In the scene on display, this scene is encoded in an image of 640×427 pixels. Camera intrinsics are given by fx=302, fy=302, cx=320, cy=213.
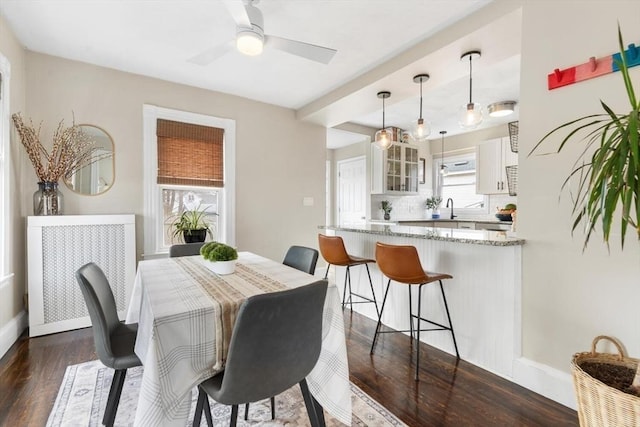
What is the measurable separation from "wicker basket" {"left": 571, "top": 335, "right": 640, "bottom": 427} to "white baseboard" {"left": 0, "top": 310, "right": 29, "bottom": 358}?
3696 millimetres

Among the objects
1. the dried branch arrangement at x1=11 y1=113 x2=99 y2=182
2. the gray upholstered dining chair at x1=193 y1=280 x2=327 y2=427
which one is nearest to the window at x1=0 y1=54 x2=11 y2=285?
the dried branch arrangement at x1=11 y1=113 x2=99 y2=182

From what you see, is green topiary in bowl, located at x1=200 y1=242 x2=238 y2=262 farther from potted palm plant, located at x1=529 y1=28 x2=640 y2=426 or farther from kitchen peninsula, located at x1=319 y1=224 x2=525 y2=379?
potted palm plant, located at x1=529 y1=28 x2=640 y2=426

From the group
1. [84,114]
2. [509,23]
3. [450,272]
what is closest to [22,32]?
[84,114]

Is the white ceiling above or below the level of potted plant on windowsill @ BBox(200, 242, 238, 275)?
above

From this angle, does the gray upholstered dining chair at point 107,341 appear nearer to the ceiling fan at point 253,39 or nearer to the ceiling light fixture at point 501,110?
the ceiling fan at point 253,39

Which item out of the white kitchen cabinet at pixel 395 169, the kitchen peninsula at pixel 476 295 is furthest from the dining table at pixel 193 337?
the white kitchen cabinet at pixel 395 169

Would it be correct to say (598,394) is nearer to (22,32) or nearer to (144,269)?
(144,269)

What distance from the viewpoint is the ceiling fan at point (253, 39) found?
1.78 metres

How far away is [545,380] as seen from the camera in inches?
73.2

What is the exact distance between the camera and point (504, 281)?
2.08 meters

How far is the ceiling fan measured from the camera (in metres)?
1.78

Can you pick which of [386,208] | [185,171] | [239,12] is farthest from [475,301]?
[386,208]

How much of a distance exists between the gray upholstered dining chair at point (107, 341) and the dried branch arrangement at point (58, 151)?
1.88m

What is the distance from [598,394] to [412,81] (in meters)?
2.90
